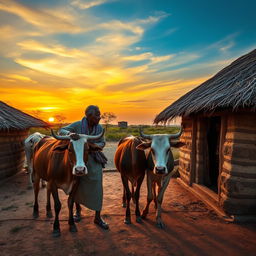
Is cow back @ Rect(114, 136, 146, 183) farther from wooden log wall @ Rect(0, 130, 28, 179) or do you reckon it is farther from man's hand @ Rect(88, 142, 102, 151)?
wooden log wall @ Rect(0, 130, 28, 179)

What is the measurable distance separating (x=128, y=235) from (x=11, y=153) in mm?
5806

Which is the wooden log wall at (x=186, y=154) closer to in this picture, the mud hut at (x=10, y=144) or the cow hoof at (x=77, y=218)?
the cow hoof at (x=77, y=218)

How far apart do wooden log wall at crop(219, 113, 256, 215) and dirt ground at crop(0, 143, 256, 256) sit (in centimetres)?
39

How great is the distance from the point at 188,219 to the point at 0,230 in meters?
3.60

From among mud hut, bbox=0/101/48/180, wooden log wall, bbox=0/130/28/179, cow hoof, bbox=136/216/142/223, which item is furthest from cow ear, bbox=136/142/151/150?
wooden log wall, bbox=0/130/28/179

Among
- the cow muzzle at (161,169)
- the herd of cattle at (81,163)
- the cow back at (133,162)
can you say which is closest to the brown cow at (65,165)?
the herd of cattle at (81,163)

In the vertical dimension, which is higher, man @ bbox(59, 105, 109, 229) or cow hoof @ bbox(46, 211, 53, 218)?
man @ bbox(59, 105, 109, 229)

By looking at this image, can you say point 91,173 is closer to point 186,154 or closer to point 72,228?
point 72,228

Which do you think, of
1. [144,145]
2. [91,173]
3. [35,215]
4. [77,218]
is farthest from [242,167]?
[35,215]

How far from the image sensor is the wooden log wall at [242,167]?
4.59 m

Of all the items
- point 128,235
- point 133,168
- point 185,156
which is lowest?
point 128,235

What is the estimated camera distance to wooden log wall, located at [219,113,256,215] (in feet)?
15.1

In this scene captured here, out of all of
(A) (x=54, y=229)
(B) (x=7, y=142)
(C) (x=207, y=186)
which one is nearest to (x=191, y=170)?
(C) (x=207, y=186)

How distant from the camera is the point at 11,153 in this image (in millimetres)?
8094
